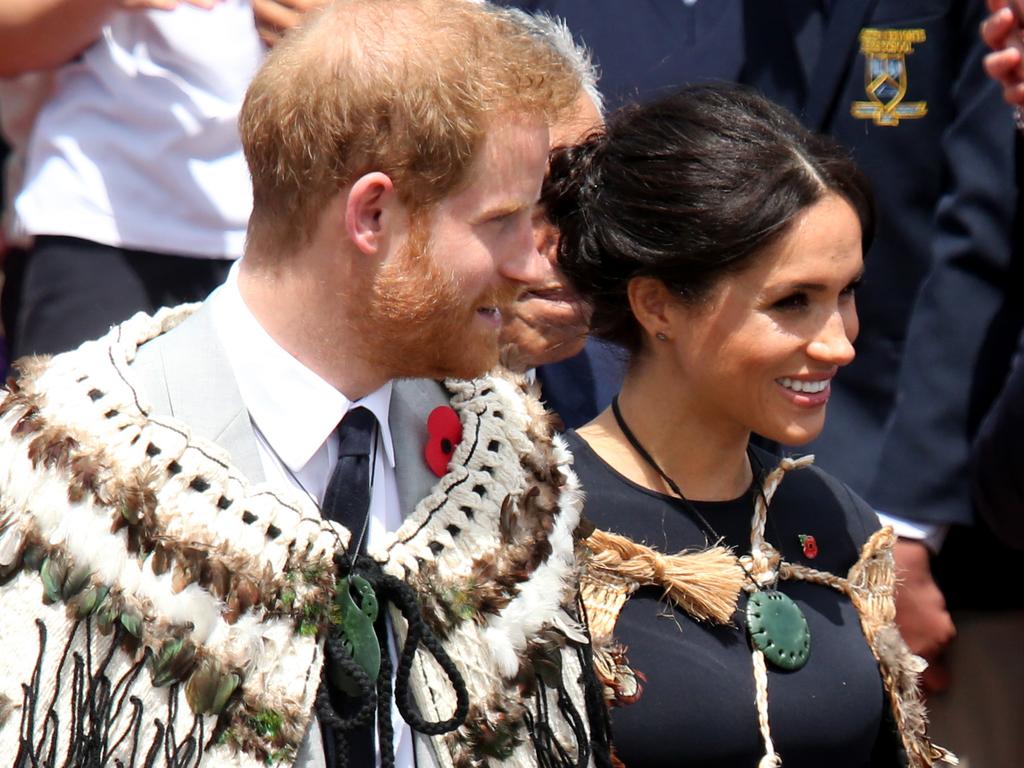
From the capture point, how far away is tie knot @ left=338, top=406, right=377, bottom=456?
2242 millimetres

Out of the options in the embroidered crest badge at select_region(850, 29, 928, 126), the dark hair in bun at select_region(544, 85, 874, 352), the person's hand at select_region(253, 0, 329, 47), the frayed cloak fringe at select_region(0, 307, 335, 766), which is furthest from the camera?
the embroidered crest badge at select_region(850, 29, 928, 126)

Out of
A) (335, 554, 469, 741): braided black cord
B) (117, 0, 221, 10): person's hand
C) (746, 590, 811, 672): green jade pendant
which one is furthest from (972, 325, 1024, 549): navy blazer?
(117, 0, 221, 10): person's hand

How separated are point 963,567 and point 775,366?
88 cm

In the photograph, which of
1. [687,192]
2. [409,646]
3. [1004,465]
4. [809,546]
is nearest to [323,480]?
[409,646]

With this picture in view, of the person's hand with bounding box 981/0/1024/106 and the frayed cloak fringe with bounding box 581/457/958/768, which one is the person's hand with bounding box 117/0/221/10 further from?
the person's hand with bounding box 981/0/1024/106

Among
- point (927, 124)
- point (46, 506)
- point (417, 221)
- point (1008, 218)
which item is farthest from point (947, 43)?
point (46, 506)

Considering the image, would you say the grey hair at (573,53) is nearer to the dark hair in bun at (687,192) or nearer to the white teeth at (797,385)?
the dark hair in bun at (687,192)

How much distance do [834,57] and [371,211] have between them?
1.82m

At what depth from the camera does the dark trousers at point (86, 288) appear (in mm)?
3049

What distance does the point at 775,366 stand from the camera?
2.88 metres

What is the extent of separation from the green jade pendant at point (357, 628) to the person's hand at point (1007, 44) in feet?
5.72

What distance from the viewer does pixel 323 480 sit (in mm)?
2252

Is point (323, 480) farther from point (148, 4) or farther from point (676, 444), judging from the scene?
point (148, 4)

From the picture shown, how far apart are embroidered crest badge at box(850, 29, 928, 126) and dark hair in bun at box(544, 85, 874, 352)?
2.12ft
